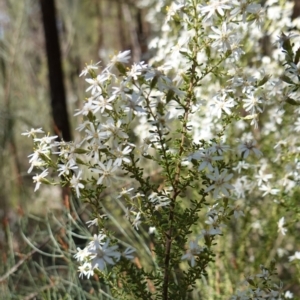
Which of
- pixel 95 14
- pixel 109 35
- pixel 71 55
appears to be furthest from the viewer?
pixel 109 35

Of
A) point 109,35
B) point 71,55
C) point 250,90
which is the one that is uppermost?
point 109,35

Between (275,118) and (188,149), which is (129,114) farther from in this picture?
(275,118)

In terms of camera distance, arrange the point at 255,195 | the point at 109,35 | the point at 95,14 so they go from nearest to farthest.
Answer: the point at 255,195
the point at 95,14
the point at 109,35

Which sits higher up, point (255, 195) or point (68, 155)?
point (68, 155)

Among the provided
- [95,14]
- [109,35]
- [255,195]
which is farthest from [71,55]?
[255,195]

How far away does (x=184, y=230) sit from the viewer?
0.98 metres

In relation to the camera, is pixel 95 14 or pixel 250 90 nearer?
pixel 250 90

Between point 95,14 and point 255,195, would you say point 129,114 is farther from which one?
point 95,14

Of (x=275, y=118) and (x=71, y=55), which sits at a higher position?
(x=71, y=55)

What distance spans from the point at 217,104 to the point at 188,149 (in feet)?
0.47

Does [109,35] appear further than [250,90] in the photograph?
Yes

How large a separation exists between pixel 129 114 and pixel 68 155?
0.53 feet

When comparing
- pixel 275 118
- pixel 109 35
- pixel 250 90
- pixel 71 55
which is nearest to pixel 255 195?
pixel 275 118

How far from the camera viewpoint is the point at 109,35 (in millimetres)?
9164
